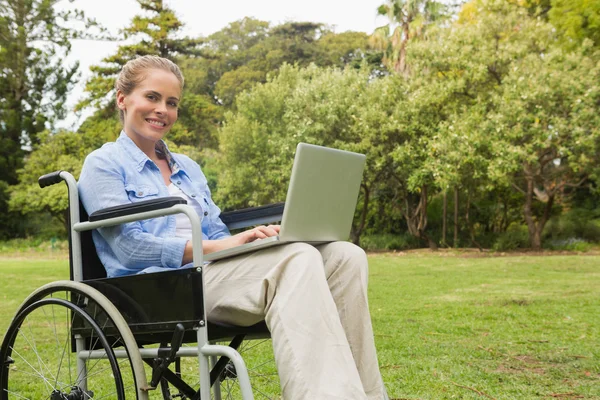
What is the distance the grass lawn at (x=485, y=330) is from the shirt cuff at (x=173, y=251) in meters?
1.65

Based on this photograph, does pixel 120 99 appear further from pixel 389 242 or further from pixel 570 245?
pixel 389 242

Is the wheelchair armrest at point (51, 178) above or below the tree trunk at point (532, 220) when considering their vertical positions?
above

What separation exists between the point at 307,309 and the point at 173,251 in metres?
0.47

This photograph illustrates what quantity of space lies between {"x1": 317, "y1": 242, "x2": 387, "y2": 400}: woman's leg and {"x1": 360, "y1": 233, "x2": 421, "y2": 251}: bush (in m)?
17.4

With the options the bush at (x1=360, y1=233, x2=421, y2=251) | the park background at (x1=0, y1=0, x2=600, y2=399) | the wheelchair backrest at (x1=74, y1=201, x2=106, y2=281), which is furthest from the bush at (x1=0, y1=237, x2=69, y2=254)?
the wheelchair backrest at (x1=74, y1=201, x2=106, y2=281)

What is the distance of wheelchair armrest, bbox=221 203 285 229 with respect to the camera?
8.16ft

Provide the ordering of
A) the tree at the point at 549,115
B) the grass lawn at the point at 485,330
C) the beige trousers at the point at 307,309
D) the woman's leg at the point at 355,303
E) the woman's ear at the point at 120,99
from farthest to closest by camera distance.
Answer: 1. the tree at the point at 549,115
2. the grass lawn at the point at 485,330
3. the woman's ear at the point at 120,99
4. the woman's leg at the point at 355,303
5. the beige trousers at the point at 307,309

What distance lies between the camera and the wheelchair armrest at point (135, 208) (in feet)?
6.31

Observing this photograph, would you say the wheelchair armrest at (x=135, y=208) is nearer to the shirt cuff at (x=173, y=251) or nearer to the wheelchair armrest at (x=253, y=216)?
the shirt cuff at (x=173, y=251)

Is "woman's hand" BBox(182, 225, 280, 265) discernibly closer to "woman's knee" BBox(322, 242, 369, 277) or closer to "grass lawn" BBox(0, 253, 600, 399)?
"woman's knee" BBox(322, 242, 369, 277)

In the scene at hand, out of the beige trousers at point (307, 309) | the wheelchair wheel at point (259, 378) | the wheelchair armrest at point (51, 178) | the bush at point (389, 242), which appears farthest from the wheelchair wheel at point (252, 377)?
the bush at point (389, 242)

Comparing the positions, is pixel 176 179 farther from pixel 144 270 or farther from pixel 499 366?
pixel 499 366

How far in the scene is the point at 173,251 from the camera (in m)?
2.09

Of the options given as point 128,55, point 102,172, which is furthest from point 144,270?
point 128,55
